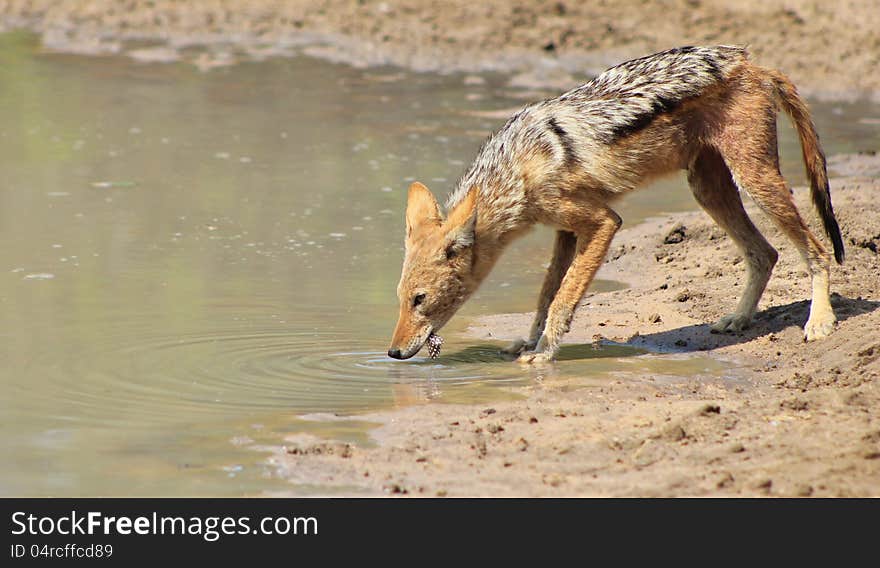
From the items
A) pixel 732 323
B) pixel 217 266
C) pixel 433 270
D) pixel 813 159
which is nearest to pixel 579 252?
pixel 433 270

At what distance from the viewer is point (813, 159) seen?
30.2 ft

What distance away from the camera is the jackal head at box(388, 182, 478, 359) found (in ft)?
27.5

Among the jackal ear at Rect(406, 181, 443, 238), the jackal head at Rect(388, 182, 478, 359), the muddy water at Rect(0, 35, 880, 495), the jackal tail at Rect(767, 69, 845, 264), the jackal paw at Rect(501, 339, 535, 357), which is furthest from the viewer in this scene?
the jackal tail at Rect(767, 69, 845, 264)

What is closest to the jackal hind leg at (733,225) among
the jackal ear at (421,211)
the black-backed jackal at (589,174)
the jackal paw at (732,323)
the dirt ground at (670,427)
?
the jackal paw at (732,323)

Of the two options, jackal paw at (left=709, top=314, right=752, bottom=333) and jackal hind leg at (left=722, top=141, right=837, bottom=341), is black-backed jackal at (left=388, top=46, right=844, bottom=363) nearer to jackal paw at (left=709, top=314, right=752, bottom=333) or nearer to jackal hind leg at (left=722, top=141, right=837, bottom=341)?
jackal hind leg at (left=722, top=141, right=837, bottom=341)

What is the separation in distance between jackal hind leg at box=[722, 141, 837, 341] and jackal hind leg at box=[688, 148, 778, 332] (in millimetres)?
435

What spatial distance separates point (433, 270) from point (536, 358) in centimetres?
87

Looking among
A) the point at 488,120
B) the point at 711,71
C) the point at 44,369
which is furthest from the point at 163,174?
the point at 711,71

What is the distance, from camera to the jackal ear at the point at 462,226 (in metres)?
8.41

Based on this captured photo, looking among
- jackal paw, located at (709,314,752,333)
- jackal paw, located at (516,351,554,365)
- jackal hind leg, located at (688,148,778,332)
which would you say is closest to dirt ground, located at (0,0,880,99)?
jackal hind leg, located at (688,148,778,332)

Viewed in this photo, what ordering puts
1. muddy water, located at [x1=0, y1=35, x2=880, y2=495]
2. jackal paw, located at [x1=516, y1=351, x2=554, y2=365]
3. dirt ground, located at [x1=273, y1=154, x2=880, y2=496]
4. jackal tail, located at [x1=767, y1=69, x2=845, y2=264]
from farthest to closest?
jackal tail, located at [x1=767, y1=69, x2=845, y2=264] < jackal paw, located at [x1=516, y1=351, x2=554, y2=365] < muddy water, located at [x1=0, y1=35, x2=880, y2=495] < dirt ground, located at [x1=273, y1=154, x2=880, y2=496]

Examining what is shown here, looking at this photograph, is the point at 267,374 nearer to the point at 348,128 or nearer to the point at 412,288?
the point at 412,288

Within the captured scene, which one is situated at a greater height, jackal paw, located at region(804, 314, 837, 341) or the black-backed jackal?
the black-backed jackal

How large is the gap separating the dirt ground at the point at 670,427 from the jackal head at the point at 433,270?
2.90 ft
